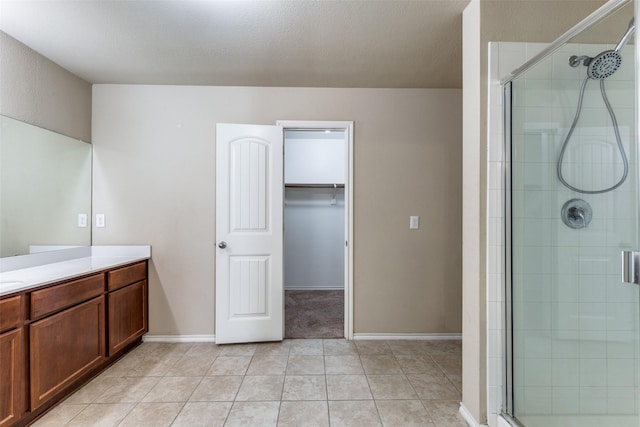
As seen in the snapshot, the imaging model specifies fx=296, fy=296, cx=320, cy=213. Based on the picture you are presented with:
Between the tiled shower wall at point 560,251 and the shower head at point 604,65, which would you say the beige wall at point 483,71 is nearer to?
the tiled shower wall at point 560,251

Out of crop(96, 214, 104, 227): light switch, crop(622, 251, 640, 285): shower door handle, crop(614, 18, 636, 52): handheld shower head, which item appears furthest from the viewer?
crop(96, 214, 104, 227): light switch

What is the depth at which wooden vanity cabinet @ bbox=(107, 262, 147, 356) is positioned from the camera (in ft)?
7.62

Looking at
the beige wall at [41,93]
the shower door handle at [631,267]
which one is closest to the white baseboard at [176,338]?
the beige wall at [41,93]

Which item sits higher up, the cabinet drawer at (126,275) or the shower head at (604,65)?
the shower head at (604,65)

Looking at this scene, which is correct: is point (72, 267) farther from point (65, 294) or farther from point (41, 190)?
point (41, 190)

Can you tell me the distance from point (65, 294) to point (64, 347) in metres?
0.34

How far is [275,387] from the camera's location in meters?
2.08

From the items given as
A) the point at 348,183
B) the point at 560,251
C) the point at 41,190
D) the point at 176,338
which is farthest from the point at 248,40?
the point at 176,338

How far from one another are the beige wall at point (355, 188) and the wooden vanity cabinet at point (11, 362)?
1189mm

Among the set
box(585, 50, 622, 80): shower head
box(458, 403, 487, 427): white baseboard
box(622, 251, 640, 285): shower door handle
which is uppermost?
box(585, 50, 622, 80): shower head

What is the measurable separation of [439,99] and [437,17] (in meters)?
1.15

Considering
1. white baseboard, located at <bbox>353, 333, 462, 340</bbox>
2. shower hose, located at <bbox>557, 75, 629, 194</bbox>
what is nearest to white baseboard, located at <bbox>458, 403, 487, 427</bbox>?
white baseboard, located at <bbox>353, 333, 462, 340</bbox>

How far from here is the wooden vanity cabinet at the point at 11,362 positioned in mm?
1529

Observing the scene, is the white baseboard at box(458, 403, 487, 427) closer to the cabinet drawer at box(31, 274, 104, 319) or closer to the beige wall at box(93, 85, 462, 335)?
the beige wall at box(93, 85, 462, 335)
